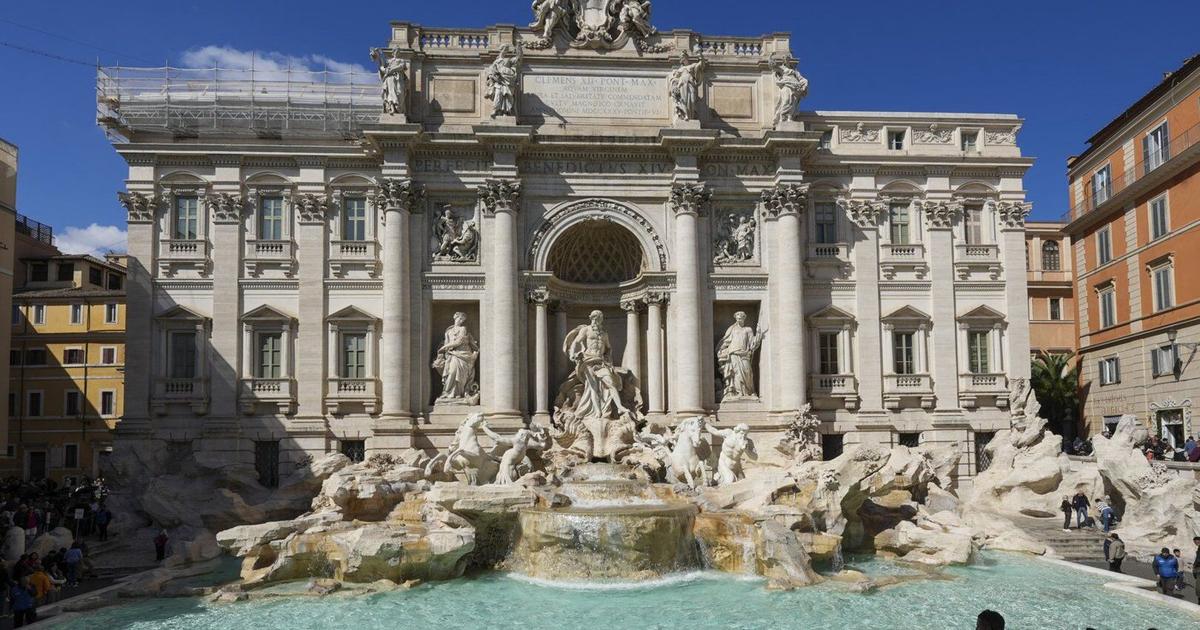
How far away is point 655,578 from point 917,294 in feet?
51.3

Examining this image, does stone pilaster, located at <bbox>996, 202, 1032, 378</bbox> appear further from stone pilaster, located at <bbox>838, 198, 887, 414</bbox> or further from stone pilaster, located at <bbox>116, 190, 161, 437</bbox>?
stone pilaster, located at <bbox>116, 190, 161, 437</bbox>

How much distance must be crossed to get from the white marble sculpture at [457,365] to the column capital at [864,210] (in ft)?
43.9

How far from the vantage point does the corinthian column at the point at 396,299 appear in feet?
85.8

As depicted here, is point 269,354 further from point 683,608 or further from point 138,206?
point 683,608

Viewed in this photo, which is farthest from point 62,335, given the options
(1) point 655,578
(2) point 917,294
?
(2) point 917,294

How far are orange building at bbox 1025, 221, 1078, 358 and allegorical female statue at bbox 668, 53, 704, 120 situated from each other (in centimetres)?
2484

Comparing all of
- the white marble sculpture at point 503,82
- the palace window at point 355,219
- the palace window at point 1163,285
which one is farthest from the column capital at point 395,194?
the palace window at point 1163,285

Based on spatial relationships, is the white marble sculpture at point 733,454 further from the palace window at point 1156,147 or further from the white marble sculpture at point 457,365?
the palace window at point 1156,147

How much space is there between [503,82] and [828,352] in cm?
1384

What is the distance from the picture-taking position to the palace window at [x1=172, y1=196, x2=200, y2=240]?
2734cm

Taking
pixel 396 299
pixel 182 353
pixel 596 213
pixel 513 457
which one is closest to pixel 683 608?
pixel 513 457

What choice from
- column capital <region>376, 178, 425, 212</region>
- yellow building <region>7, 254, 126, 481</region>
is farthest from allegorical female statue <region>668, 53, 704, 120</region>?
yellow building <region>7, 254, 126, 481</region>

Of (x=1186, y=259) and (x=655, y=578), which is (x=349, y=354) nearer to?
(x=655, y=578)

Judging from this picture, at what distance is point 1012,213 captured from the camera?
2928cm
